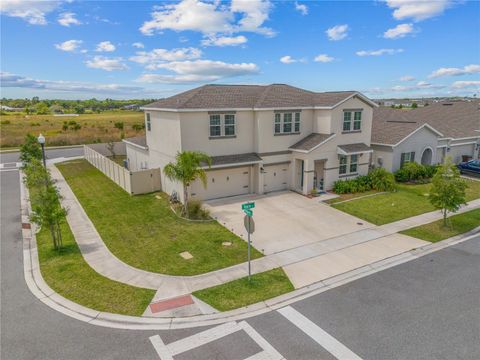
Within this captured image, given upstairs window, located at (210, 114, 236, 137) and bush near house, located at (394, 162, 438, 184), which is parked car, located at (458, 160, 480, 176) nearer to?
bush near house, located at (394, 162, 438, 184)

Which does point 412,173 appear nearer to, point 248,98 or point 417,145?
point 417,145

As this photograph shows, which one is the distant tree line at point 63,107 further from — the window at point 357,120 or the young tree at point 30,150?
the window at point 357,120

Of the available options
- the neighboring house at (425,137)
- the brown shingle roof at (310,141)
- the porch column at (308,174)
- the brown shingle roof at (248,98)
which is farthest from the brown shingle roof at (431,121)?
the porch column at (308,174)

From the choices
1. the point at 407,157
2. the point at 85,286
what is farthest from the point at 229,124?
the point at 407,157

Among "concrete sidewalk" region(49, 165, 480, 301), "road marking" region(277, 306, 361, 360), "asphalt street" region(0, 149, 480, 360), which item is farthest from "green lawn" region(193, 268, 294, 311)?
"road marking" region(277, 306, 361, 360)

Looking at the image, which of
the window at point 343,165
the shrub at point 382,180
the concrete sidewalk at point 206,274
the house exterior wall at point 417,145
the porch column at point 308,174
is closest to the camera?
the concrete sidewalk at point 206,274

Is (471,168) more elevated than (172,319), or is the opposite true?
(471,168)

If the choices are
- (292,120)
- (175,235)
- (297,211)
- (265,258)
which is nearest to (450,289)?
(265,258)
